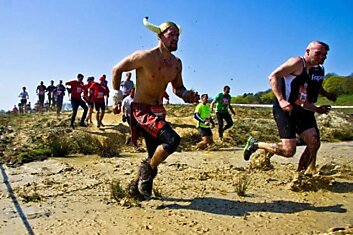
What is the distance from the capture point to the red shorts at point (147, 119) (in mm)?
5371

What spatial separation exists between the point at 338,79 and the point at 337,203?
34.2m

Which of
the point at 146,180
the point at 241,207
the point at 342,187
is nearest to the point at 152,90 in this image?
the point at 146,180

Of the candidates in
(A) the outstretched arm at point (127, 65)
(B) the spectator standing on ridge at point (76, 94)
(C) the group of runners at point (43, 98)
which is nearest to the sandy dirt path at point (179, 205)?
(A) the outstretched arm at point (127, 65)

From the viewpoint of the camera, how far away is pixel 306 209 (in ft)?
16.7

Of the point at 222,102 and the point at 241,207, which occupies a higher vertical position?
the point at 222,102

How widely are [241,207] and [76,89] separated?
10103 millimetres

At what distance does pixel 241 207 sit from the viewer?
5191 millimetres

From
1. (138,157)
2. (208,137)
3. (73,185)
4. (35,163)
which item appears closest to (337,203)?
(73,185)

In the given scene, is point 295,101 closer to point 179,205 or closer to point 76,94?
point 179,205

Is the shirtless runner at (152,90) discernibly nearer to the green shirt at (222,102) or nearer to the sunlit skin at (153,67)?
the sunlit skin at (153,67)

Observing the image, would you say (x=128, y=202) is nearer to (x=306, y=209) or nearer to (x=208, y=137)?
(x=306, y=209)

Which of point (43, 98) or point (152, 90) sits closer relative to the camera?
point (152, 90)

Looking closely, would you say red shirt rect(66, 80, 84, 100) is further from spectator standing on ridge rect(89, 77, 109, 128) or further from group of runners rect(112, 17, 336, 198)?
group of runners rect(112, 17, 336, 198)

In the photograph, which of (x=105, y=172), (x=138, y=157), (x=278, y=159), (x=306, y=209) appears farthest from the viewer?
(x=138, y=157)
